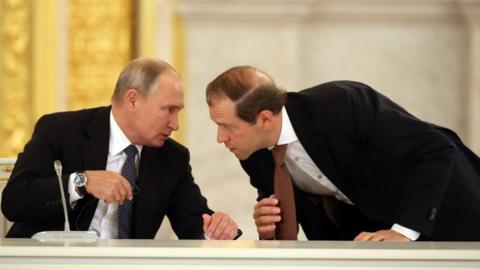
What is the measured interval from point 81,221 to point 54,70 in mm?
2746

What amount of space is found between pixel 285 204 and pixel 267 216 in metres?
0.09

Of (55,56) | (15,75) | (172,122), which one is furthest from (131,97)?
(55,56)

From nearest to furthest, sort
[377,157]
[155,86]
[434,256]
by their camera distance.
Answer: [434,256], [377,157], [155,86]

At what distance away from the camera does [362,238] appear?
3543mm

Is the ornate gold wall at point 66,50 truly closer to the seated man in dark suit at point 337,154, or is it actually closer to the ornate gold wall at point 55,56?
the ornate gold wall at point 55,56

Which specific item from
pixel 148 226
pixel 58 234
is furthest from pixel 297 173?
pixel 58 234

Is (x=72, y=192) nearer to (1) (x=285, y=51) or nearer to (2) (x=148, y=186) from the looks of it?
(2) (x=148, y=186)

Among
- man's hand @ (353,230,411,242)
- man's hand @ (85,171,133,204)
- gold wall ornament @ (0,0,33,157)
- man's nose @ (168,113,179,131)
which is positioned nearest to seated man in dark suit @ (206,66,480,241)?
man's hand @ (353,230,411,242)

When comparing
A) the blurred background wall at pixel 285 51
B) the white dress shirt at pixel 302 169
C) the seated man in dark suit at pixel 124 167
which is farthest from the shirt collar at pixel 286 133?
the blurred background wall at pixel 285 51

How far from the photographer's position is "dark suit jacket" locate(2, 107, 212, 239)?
400cm

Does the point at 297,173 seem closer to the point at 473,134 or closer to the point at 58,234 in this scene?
the point at 58,234

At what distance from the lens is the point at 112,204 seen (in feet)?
13.9

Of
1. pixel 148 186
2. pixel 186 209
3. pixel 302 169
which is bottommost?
pixel 186 209

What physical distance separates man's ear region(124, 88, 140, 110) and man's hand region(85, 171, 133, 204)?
557 mm
